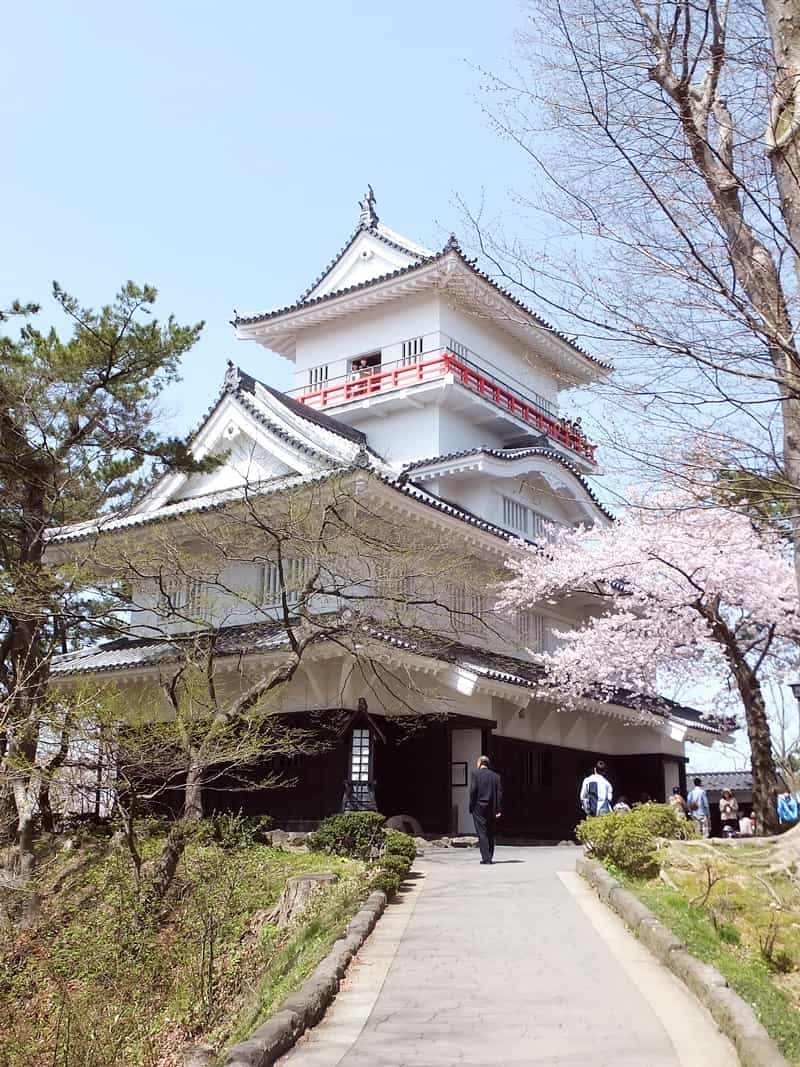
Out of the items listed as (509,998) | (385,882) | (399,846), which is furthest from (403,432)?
(509,998)

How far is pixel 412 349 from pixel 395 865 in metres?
16.7

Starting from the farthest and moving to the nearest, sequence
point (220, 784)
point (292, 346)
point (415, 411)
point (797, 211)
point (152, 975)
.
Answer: point (292, 346) < point (415, 411) < point (220, 784) < point (152, 975) < point (797, 211)

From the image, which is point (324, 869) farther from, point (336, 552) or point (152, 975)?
point (336, 552)

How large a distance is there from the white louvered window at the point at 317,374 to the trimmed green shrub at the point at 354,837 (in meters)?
15.9

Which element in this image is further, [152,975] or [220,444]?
[220,444]

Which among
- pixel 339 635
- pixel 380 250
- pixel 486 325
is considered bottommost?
pixel 339 635

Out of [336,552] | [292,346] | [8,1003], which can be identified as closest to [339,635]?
[336,552]

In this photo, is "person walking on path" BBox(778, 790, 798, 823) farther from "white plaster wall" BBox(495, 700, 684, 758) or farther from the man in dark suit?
the man in dark suit

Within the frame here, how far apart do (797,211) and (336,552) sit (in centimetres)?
1018

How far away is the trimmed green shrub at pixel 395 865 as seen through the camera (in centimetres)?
1224

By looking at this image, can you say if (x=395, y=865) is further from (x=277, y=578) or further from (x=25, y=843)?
(x=277, y=578)

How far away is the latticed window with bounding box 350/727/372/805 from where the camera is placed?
17.8m

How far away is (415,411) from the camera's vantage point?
25484 mm

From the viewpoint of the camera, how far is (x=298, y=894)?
39.6 feet
